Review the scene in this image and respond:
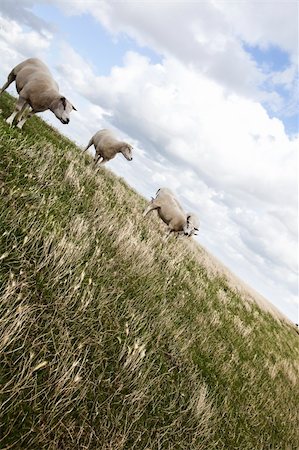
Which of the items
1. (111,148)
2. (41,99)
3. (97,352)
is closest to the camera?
(97,352)

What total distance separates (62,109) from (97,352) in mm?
9109

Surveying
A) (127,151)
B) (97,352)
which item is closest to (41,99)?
(127,151)


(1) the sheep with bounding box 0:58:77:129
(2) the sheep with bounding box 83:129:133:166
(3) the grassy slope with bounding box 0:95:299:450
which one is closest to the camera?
(3) the grassy slope with bounding box 0:95:299:450

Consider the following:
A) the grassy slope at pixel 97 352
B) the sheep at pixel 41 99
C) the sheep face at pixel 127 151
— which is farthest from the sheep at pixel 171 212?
the grassy slope at pixel 97 352

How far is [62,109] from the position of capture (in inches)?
451

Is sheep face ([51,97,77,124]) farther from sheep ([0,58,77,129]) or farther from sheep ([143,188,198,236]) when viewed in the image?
sheep ([143,188,198,236])

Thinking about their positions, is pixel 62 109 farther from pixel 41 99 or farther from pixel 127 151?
pixel 127 151

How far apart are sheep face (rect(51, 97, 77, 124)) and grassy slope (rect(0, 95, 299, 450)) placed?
3.40 meters

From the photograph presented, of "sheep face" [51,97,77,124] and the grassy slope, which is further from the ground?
"sheep face" [51,97,77,124]

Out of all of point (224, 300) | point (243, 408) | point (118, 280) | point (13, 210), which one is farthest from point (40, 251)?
point (224, 300)

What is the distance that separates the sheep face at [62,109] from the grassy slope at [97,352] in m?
3.40

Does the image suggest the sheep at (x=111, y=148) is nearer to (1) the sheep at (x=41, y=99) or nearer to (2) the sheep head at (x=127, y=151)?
(2) the sheep head at (x=127, y=151)

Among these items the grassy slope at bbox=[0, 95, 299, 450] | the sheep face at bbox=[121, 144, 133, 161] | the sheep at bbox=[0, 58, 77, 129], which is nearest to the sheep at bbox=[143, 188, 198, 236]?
the sheep face at bbox=[121, 144, 133, 161]

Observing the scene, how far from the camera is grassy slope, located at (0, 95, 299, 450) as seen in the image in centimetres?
307
